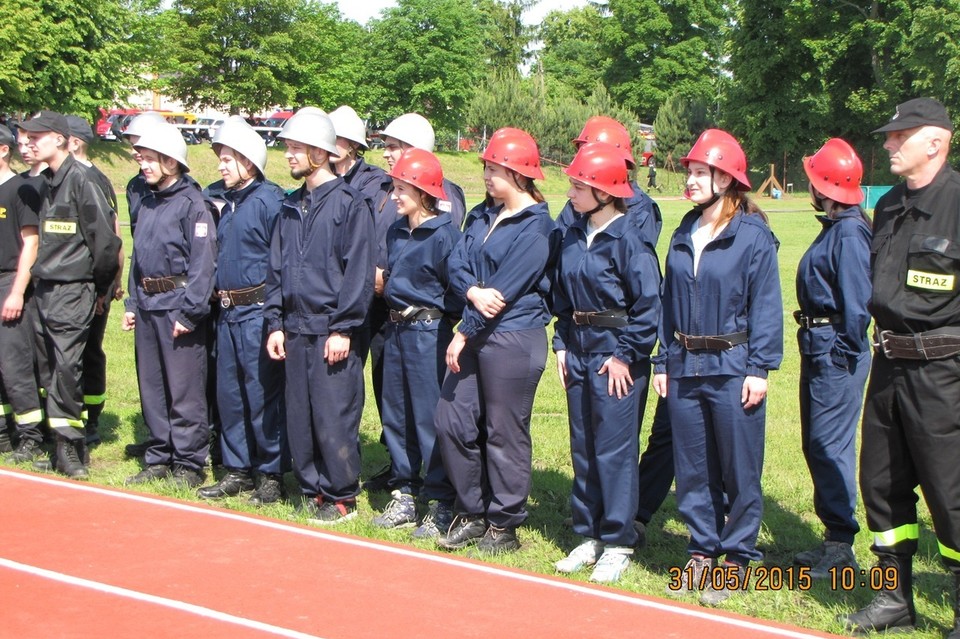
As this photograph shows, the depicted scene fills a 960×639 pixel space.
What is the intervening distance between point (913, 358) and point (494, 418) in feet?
7.73

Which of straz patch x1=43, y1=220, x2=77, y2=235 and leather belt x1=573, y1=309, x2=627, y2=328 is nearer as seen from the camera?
leather belt x1=573, y1=309, x2=627, y2=328

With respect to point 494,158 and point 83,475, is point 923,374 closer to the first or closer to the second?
point 494,158

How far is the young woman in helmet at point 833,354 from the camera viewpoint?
594 cm

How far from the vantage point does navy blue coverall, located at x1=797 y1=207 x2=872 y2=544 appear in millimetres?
5859

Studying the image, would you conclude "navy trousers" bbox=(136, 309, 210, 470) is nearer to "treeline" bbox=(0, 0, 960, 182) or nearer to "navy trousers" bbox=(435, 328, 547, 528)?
"navy trousers" bbox=(435, 328, 547, 528)

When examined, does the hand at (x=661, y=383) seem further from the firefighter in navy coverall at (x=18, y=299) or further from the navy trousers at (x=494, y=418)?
the firefighter in navy coverall at (x=18, y=299)

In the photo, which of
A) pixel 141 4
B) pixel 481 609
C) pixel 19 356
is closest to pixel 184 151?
pixel 19 356

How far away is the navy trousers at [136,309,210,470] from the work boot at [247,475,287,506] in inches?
26.2

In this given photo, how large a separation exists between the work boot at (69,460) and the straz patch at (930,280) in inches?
227

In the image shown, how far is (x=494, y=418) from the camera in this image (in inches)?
245

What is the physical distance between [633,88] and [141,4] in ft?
126

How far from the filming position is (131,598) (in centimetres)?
530

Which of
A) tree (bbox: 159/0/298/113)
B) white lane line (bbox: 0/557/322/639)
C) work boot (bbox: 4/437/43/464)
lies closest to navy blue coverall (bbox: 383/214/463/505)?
white lane line (bbox: 0/557/322/639)
